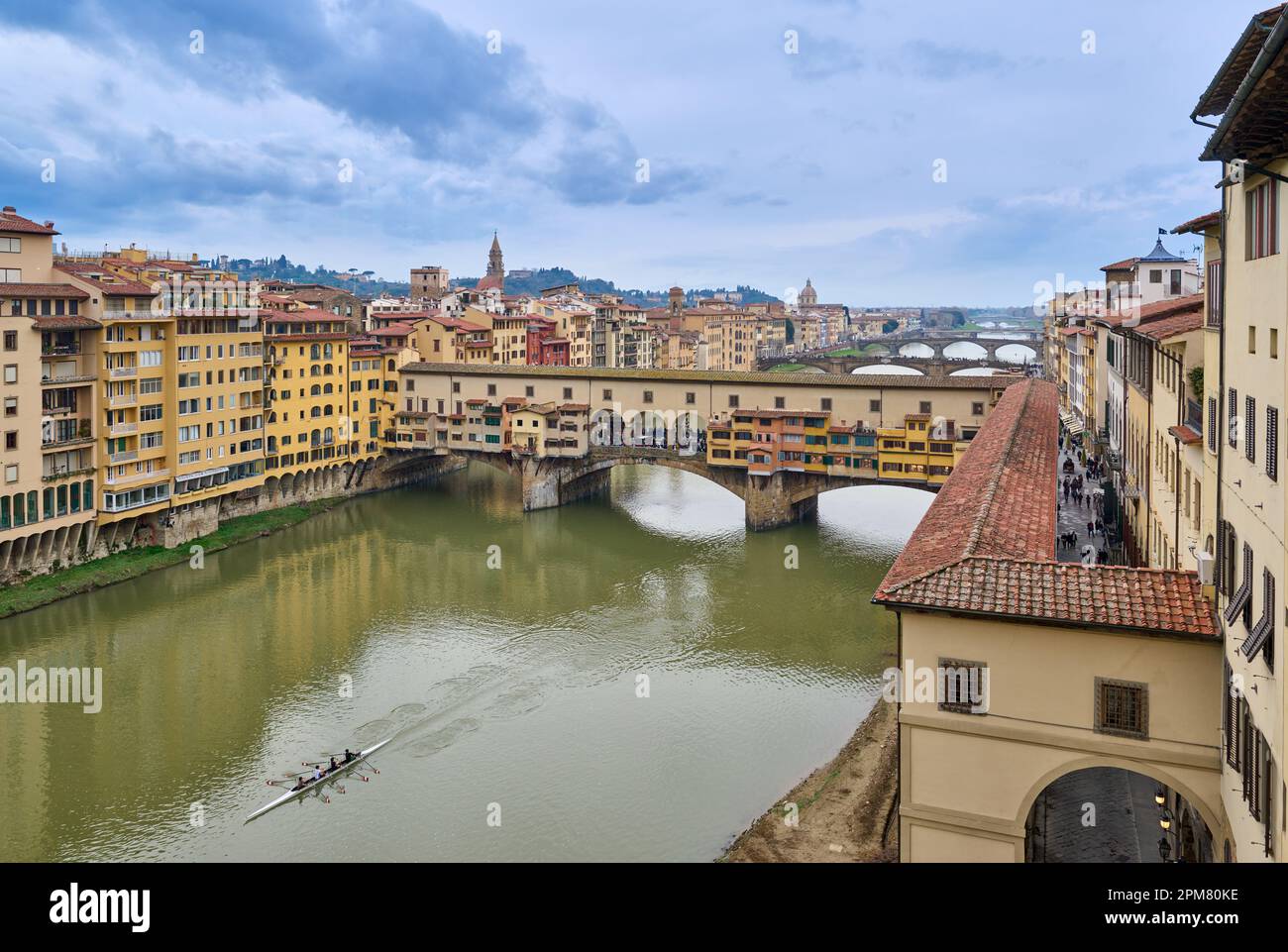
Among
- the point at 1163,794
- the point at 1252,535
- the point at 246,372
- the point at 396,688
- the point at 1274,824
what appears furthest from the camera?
the point at 246,372

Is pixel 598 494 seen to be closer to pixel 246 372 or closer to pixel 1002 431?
pixel 246 372

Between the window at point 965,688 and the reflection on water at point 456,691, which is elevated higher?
the window at point 965,688

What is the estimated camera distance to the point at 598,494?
4766 centimetres

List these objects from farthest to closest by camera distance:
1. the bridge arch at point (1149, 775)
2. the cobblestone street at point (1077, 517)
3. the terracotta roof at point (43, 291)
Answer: the terracotta roof at point (43, 291)
the cobblestone street at point (1077, 517)
the bridge arch at point (1149, 775)

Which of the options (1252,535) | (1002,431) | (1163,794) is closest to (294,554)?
(1002,431)

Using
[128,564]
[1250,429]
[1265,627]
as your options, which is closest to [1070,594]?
[1250,429]

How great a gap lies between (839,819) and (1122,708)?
6164 mm

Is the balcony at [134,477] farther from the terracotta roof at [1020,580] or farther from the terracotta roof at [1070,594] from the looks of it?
the terracotta roof at [1070,594]

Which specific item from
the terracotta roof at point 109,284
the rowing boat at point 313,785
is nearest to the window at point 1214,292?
the rowing boat at point 313,785

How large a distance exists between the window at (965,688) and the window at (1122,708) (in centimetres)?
112

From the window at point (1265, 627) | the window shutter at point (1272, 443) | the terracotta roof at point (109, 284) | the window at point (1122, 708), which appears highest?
the terracotta roof at point (109, 284)

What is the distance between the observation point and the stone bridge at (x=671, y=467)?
40219 mm

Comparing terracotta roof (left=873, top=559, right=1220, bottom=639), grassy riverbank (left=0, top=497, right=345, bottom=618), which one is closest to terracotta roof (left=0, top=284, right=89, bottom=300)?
grassy riverbank (left=0, top=497, right=345, bottom=618)
